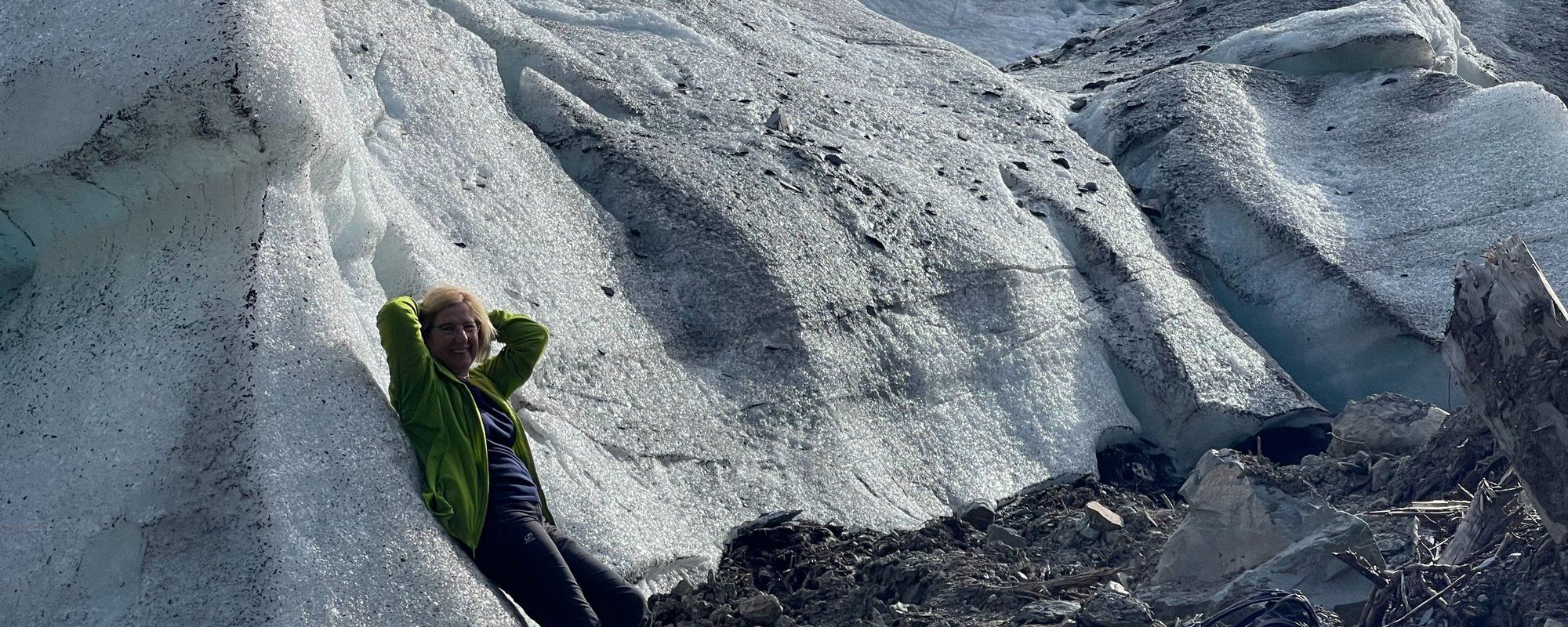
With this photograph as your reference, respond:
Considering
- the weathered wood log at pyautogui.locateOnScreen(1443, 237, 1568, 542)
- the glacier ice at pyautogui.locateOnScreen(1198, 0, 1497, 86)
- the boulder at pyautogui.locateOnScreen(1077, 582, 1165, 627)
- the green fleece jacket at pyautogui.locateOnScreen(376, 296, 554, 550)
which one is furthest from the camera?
the glacier ice at pyautogui.locateOnScreen(1198, 0, 1497, 86)

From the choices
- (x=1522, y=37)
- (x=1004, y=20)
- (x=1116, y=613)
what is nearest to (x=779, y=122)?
(x=1116, y=613)

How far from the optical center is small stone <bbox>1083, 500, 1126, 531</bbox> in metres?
6.47

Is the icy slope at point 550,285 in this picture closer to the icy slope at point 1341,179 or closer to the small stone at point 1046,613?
the icy slope at point 1341,179

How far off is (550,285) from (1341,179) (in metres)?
5.67

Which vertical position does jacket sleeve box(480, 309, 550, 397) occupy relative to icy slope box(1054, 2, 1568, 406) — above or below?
above

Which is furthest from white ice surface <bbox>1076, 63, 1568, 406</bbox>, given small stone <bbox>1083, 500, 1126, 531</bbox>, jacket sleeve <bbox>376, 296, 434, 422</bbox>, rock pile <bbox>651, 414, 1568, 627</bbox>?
jacket sleeve <bbox>376, 296, 434, 422</bbox>

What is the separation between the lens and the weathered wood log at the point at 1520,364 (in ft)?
17.5

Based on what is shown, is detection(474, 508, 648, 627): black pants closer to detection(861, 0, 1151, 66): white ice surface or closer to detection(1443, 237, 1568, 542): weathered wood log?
detection(1443, 237, 1568, 542): weathered wood log

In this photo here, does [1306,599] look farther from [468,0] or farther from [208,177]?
[468,0]

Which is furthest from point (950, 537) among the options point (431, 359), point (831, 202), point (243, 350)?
point (243, 350)

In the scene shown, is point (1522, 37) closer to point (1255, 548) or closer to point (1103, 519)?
point (1103, 519)

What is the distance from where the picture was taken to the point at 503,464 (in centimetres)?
456

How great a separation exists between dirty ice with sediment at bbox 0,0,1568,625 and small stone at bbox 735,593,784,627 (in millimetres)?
337

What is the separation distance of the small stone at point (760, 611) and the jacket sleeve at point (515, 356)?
125cm
